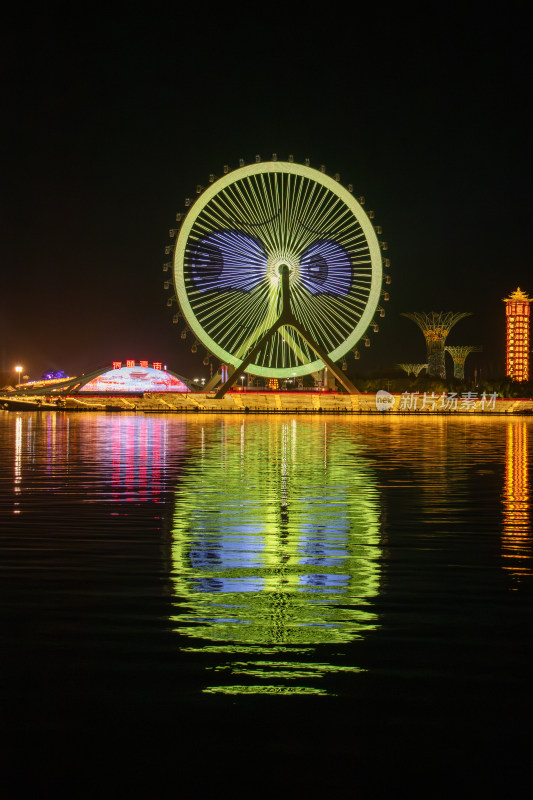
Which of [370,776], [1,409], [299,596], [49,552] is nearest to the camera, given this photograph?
[370,776]

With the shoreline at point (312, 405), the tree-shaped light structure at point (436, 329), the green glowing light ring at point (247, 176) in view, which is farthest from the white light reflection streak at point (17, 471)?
the tree-shaped light structure at point (436, 329)

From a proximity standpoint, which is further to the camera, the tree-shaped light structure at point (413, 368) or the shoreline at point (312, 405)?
the tree-shaped light structure at point (413, 368)

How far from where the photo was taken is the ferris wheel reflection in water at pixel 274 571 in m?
4.75

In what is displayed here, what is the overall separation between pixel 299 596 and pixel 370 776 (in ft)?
9.40

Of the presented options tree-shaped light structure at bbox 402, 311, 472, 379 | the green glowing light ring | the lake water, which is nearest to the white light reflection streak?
the lake water

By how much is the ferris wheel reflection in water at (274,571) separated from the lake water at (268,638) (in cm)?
2

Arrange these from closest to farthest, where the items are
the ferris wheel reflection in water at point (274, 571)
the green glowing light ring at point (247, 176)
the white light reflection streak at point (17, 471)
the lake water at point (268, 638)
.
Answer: the lake water at point (268, 638)
the ferris wheel reflection in water at point (274, 571)
the white light reflection streak at point (17, 471)
the green glowing light ring at point (247, 176)

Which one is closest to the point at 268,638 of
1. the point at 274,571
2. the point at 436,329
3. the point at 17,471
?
the point at 274,571

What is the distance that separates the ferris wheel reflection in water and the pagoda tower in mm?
97241

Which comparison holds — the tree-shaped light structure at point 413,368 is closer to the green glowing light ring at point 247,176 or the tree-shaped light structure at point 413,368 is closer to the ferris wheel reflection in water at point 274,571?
the green glowing light ring at point 247,176

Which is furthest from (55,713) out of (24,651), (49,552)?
(49,552)

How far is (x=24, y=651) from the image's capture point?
4.87 m

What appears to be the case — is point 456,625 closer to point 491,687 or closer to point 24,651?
point 491,687

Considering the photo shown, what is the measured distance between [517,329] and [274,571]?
10582 cm
